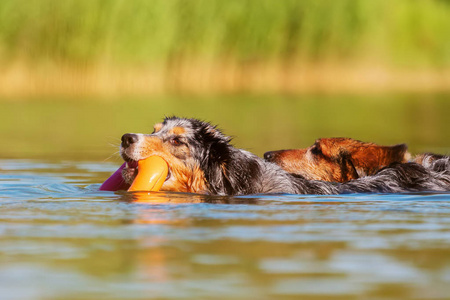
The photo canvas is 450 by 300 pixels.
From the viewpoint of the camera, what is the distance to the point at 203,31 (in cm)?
2994

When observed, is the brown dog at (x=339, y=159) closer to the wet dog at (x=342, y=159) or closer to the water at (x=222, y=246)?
the wet dog at (x=342, y=159)

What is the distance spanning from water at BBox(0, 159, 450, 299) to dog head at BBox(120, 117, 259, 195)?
270 millimetres

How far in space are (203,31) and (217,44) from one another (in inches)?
29.8

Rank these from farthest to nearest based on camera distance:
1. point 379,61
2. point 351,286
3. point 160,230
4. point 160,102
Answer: point 379,61 < point 160,102 < point 160,230 < point 351,286

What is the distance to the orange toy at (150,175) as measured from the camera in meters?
8.30

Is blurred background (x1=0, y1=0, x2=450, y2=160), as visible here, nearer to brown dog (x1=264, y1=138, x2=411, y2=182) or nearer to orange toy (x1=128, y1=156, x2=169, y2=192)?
brown dog (x1=264, y1=138, x2=411, y2=182)

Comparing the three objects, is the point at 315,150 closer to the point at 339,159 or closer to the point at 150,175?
the point at 339,159

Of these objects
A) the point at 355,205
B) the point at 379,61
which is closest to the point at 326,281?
the point at 355,205

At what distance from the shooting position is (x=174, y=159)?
8.48 metres

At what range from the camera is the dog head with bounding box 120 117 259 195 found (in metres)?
8.51

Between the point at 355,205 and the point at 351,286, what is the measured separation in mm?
3146

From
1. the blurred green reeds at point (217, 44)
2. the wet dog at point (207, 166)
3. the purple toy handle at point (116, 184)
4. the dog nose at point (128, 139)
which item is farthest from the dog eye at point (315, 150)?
the blurred green reeds at point (217, 44)

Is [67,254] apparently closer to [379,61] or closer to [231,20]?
[231,20]

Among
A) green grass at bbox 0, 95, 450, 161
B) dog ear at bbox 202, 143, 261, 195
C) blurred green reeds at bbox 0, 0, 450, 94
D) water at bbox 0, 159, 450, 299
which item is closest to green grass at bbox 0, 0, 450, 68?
blurred green reeds at bbox 0, 0, 450, 94
